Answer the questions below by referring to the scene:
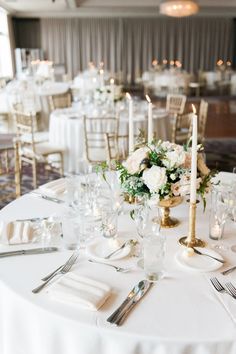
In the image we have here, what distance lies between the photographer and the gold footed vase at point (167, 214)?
6.11 ft

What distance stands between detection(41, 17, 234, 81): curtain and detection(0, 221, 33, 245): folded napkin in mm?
14296

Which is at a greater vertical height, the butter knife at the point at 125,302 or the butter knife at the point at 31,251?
the butter knife at the point at 31,251

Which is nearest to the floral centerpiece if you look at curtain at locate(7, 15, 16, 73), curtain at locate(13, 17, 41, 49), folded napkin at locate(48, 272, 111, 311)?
folded napkin at locate(48, 272, 111, 311)

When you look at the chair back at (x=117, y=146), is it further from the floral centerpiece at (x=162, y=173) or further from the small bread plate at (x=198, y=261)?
the small bread plate at (x=198, y=261)

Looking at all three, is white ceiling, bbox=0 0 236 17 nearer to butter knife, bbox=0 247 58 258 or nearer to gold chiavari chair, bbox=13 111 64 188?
gold chiavari chair, bbox=13 111 64 188

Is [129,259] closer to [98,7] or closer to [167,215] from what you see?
[167,215]

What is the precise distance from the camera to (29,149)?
4.77 meters

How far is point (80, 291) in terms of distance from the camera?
4.57 feet

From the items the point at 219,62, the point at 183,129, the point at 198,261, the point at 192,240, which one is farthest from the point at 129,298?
the point at 219,62

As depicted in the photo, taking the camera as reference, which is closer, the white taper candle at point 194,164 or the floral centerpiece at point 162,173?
the white taper candle at point 194,164

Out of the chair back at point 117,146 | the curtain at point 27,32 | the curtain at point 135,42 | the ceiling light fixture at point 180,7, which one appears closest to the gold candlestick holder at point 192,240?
the chair back at point 117,146

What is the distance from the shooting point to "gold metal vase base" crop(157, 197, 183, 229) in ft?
6.11

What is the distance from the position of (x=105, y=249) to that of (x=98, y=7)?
46.9ft

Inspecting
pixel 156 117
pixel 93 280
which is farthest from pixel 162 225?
pixel 156 117
